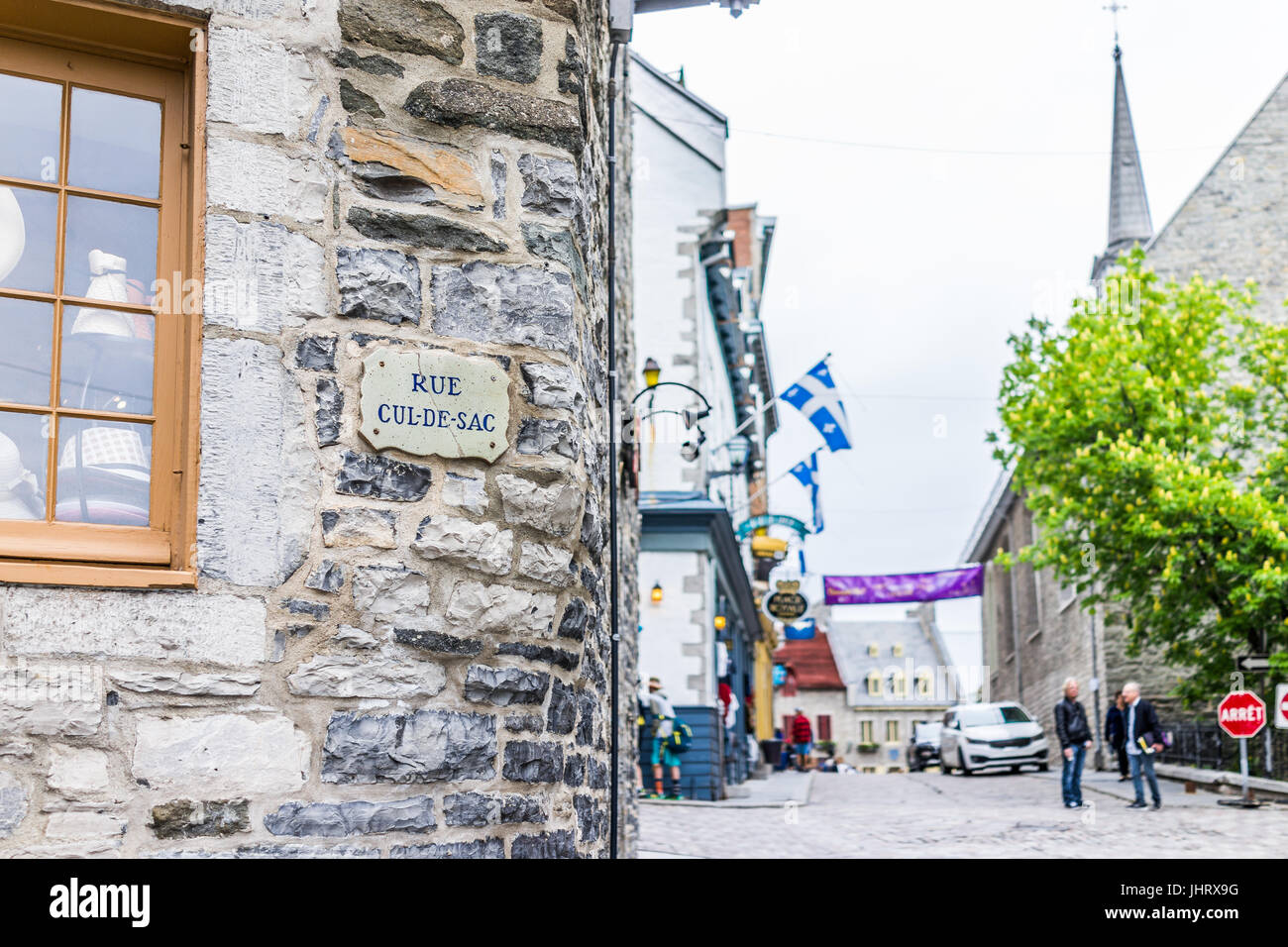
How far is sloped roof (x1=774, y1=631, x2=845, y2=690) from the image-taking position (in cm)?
6300

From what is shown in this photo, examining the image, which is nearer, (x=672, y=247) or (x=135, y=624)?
(x=135, y=624)

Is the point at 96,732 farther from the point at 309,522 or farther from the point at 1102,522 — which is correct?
the point at 1102,522

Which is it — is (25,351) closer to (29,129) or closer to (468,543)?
(29,129)

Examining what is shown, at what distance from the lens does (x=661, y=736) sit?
16.2 metres

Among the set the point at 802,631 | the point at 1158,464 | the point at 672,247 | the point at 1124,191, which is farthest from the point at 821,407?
the point at 1124,191

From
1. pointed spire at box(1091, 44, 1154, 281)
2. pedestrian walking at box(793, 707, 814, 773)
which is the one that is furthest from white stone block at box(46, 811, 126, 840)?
pointed spire at box(1091, 44, 1154, 281)

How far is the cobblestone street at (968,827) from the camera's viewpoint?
10.6 meters

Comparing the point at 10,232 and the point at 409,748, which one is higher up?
the point at 10,232

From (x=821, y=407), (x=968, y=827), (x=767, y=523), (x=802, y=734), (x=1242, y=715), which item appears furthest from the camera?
(x=802, y=734)

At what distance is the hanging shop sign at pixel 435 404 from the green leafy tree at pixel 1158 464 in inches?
571

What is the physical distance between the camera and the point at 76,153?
3658 millimetres

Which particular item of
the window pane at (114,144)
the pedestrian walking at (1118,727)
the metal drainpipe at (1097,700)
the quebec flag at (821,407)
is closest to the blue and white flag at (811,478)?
the quebec flag at (821,407)

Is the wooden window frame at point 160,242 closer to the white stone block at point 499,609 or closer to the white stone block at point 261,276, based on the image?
the white stone block at point 261,276

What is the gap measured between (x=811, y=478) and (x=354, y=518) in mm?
17988
